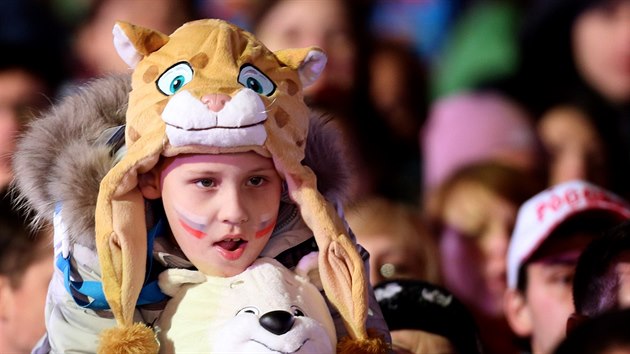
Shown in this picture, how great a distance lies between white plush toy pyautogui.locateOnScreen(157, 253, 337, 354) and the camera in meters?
2.42

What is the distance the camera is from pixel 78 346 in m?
2.53

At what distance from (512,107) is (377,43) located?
65cm

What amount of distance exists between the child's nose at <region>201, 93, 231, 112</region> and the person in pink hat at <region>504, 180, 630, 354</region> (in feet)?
4.76

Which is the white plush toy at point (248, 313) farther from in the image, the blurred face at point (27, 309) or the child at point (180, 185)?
the blurred face at point (27, 309)

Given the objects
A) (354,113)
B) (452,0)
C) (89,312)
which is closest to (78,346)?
(89,312)

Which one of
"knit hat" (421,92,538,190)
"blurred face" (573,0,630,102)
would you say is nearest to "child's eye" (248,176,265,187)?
"knit hat" (421,92,538,190)

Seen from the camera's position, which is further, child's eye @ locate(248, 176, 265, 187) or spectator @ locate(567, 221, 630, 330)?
spectator @ locate(567, 221, 630, 330)

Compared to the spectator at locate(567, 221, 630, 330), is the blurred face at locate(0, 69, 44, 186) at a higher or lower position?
lower

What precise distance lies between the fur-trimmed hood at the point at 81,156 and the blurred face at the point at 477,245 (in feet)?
6.07

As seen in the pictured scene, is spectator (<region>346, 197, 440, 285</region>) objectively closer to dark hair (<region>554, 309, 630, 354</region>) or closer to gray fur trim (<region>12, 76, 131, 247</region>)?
gray fur trim (<region>12, 76, 131, 247</region>)

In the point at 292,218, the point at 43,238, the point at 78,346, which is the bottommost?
the point at 43,238

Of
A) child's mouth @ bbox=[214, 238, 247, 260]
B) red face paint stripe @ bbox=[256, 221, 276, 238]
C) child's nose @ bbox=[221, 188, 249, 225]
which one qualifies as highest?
child's nose @ bbox=[221, 188, 249, 225]

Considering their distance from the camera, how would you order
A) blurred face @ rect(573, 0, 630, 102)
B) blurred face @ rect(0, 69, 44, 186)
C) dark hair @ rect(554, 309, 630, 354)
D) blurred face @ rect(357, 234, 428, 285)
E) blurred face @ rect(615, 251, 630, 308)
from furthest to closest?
blurred face @ rect(573, 0, 630, 102), blurred face @ rect(0, 69, 44, 186), blurred face @ rect(357, 234, 428, 285), blurred face @ rect(615, 251, 630, 308), dark hair @ rect(554, 309, 630, 354)

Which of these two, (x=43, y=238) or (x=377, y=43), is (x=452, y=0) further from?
(x=43, y=238)
